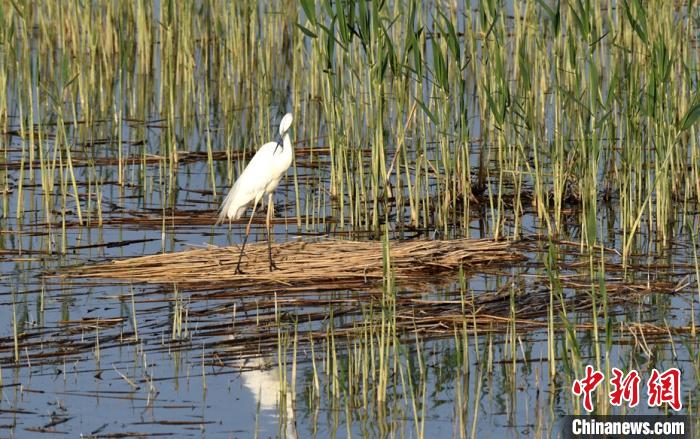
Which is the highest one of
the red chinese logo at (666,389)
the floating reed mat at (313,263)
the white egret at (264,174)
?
the white egret at (264,174)

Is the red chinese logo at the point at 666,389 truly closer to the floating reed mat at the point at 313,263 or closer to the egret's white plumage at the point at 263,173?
the floating reed mat at the point at 313,263

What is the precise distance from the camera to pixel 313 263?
6.89 m

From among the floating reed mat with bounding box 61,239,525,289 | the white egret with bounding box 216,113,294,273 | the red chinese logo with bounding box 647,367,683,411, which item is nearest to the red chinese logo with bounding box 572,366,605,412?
the red chinese logo with bounding box 647,367,683,411

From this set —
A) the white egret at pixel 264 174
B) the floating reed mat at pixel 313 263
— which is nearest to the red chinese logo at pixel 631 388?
the floating reed mat at pixel 313 263

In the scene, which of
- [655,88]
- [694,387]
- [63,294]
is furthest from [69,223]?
[694,387]

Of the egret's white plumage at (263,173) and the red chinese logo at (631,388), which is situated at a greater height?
the egret's white plumage at (263,173)

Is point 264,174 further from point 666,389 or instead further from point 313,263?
point 666,389

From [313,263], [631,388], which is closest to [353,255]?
[313,263]

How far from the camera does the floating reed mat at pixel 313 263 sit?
21.9ft

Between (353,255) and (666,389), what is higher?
(353,255)

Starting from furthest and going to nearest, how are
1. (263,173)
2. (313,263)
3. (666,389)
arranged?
(263,173)
(313,263)
(666,389)

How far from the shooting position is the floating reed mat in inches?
262

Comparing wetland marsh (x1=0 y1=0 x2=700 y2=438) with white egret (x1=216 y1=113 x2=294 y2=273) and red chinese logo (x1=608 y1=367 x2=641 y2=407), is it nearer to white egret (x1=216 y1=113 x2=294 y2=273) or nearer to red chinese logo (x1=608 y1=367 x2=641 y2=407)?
red chinese logo (x1=608 y1=367 x2=641 y2=407)

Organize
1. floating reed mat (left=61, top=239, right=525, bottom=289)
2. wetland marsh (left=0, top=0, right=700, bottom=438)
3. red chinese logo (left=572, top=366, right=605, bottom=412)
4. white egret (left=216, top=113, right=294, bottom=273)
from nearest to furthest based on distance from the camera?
red chinese logo (left=572, top=366, right=605, bottom=412), wetland marsh (left=0, top=0, right=700, bottom=438), floating reed mat (left=61, top=239, right=525, bottom=289), white egret (left=216, top=113, right=294, bottom=273)
